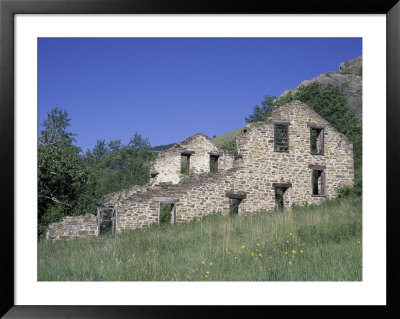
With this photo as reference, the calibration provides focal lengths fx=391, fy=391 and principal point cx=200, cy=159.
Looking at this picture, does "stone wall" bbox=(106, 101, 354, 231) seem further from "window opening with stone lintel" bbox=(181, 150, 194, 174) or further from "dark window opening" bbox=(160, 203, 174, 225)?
"window opening with stone lintel" bbox=(181, 150, 194, 174)

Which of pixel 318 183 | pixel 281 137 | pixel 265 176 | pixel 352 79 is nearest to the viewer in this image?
pixel 352 79

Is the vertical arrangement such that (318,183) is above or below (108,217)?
above

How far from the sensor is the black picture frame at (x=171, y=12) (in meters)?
4.66

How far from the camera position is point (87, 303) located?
4742 mm

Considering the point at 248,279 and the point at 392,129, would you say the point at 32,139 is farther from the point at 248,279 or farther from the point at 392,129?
the point at 392,129

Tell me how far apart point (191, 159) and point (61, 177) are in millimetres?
10225

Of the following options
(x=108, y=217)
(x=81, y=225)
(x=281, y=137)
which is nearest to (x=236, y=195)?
(x=281, y=137)

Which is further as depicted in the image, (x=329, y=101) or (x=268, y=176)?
(x=329, y=101)

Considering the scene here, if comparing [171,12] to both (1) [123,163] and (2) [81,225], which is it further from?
(1) [123,163]

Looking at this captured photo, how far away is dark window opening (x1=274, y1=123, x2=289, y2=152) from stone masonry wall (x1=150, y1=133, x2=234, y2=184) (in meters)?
4.20

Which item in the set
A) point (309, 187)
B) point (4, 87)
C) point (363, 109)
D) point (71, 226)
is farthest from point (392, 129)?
point (309, 187)

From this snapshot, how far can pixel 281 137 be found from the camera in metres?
18.5

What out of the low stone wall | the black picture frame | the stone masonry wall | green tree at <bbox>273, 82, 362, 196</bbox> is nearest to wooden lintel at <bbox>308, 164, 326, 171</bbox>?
green tree at <bbox>273, 82, 362, 196</bbox>

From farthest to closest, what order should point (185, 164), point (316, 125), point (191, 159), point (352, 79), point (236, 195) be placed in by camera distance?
point (185, 164)
point (191, 159)
point (316, 125)
point (236, 195)
point (352, 79)
